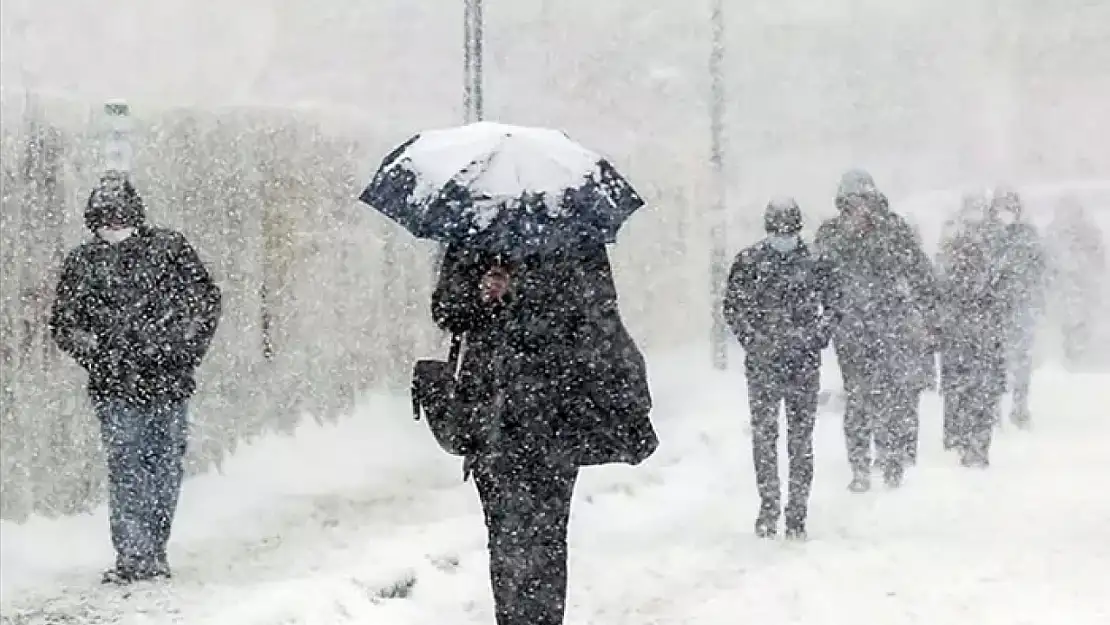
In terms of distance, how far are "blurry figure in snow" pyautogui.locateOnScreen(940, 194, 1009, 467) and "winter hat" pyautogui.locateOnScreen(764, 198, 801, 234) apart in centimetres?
282

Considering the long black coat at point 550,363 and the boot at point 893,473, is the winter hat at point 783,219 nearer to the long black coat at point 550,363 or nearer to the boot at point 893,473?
the boot at point 893,473

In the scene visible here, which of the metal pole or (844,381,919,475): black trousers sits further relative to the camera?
the metal pole

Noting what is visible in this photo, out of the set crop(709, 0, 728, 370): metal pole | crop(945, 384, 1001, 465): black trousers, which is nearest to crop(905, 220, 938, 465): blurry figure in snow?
crop(945, 384, 1001, 465): black trousers

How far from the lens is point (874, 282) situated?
31.9ft

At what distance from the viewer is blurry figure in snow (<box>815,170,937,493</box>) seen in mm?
9625

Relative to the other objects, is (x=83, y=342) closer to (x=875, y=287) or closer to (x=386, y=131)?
(x=875, y=287)

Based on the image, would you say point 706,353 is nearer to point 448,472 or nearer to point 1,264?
point 448,472

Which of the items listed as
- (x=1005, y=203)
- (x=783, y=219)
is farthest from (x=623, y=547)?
(x=1005, y=203)

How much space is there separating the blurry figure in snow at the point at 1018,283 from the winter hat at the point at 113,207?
594cm

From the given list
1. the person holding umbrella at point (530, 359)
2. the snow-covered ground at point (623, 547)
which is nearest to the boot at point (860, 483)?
the snow-covered ground at point (623, 547)

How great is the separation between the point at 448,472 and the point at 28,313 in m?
3.44

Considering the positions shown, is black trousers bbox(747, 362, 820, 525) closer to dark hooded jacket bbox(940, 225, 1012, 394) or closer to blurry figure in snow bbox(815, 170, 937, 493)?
blurry figure in snow bbox(815, 170, 937, 493)

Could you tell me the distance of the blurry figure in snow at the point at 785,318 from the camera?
8211mm

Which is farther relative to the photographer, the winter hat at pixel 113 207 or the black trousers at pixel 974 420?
the black trousers at pixel 974 420
